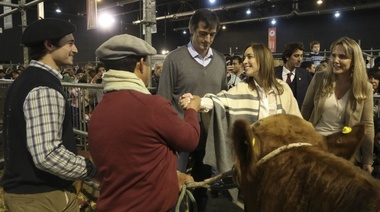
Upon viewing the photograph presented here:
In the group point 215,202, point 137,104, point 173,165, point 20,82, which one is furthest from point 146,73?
point 215,202

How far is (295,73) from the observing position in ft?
13.7

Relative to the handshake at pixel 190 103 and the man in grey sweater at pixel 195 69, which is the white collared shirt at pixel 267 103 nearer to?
the man in grey sweater at pixel 195 69

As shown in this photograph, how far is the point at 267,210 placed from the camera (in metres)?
1.30

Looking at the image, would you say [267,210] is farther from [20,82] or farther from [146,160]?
[20,82]

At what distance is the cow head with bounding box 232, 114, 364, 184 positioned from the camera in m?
1.36

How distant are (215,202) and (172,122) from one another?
7.52ft

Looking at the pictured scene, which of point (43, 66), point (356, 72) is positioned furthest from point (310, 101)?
point (43, 66)

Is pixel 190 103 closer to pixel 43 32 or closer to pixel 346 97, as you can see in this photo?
pixel 43 32

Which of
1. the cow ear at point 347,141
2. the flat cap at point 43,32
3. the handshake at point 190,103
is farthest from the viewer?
the handshake at point 190,103

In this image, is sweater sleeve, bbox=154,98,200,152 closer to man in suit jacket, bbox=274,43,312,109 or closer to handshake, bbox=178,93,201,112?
handshake, bbox=178,93,201,112

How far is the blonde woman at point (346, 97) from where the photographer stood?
247cm

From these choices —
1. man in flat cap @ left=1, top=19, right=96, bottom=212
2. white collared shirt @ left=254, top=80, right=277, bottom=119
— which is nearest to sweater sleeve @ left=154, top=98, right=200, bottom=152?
man in flat cap @ left=1, top=19, right=96, bottom=212

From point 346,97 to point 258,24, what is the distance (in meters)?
23.5

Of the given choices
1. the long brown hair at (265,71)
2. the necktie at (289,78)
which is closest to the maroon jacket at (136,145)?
the long brown hair at (265,71)
